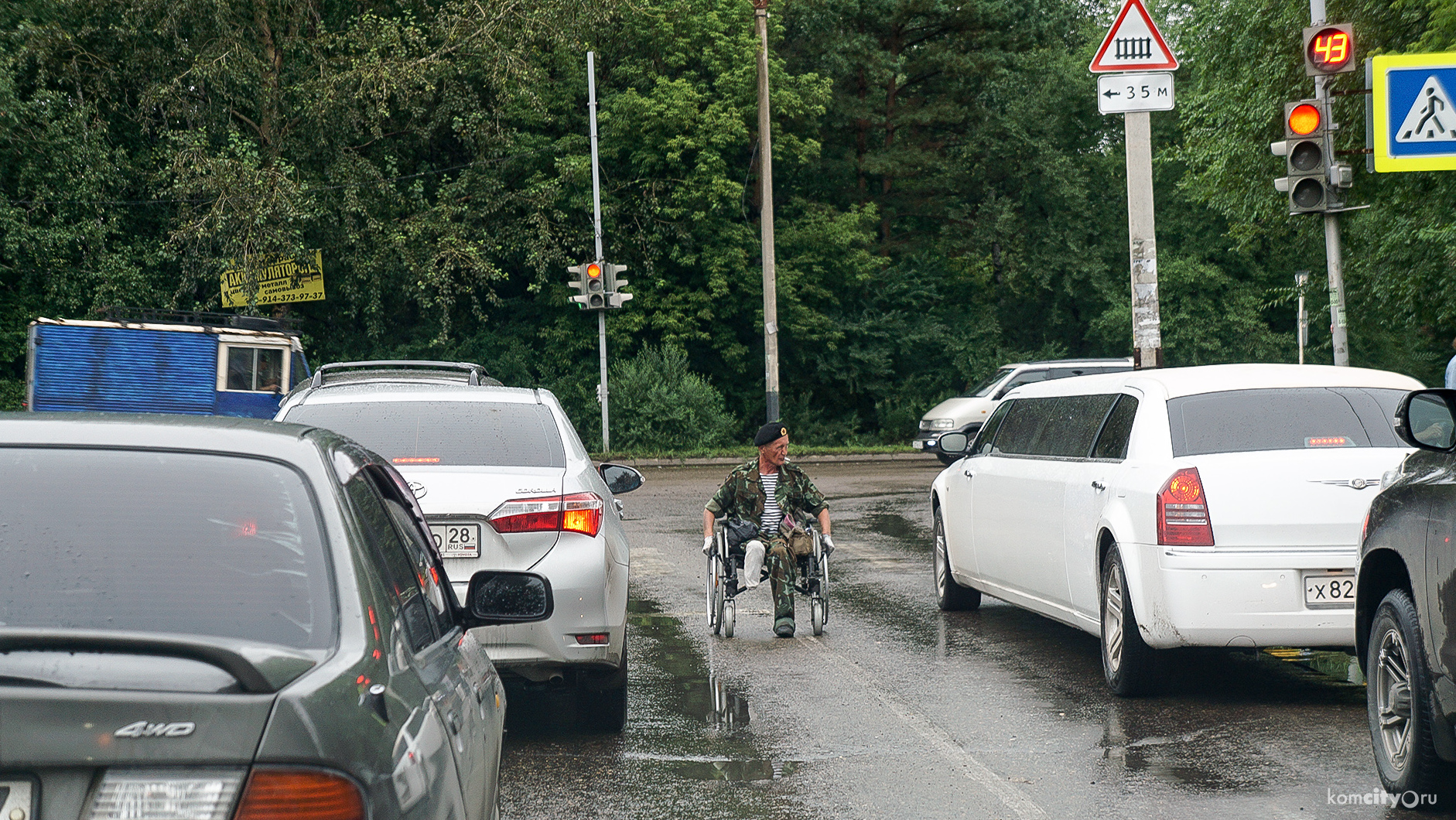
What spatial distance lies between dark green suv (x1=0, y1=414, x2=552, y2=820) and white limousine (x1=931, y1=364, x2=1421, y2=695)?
4.78 metres

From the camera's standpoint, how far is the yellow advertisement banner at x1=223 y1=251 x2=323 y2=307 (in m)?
31.5

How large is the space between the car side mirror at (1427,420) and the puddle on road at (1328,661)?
10.7 feet

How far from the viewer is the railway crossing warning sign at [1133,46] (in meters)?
13.4

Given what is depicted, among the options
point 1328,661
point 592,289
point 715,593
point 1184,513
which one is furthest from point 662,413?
point 1184,513

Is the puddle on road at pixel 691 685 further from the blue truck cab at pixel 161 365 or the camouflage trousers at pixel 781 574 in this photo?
the blue truck cab at pixel 161 365

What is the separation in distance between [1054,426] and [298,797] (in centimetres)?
758

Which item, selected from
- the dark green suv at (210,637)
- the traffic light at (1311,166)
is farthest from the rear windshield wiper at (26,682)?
the traffic light at (1311,166)

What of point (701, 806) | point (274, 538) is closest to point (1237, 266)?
point (701, 806)

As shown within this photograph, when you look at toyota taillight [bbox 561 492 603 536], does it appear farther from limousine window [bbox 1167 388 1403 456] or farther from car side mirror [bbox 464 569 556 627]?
limousine window [bbox 1167 388 1403 456]

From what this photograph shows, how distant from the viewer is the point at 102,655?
2287 millimetres

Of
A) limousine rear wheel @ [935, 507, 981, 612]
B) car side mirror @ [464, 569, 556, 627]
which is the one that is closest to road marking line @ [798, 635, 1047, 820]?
limousine rear wheel @ [935, 507, 981, 612]

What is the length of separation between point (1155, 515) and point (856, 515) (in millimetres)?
11449

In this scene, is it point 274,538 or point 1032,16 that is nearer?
point 274,538

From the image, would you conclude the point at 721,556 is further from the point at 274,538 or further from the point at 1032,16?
the point at 1032,16
